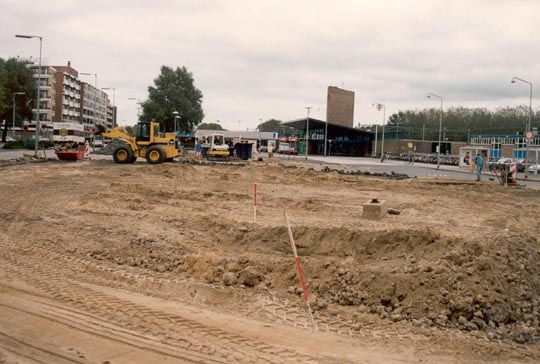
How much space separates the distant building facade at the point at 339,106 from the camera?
108225 millimetres

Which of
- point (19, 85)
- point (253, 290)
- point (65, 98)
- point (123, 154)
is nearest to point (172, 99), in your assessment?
point (19, 85)

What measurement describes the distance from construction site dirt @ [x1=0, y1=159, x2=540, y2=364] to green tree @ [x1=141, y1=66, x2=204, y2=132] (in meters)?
84.6

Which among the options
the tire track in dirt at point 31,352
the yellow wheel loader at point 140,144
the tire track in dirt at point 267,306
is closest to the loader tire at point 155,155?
the yellow wheel loader at point 140,144

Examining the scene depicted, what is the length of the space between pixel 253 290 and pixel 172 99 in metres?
92.7

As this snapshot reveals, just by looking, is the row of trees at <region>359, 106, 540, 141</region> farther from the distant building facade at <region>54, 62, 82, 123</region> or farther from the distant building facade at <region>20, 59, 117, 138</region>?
the distant building facade at <region>54, 62, 82, 123</region>

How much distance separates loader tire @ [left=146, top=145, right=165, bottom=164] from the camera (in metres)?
33.8

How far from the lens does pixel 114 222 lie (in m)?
12.4

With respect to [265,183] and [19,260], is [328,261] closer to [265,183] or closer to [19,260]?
[19,260]

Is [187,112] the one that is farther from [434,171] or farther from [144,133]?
[144,133]

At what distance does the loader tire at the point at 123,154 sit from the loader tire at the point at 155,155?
1.47m

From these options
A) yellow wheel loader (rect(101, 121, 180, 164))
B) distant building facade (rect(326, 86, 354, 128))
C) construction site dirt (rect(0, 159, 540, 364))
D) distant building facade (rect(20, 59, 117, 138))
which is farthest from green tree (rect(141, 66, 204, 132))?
construction site dirt (rect(0, 159, 540, 364))

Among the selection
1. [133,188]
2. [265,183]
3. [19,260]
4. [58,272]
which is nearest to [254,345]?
[58,272]

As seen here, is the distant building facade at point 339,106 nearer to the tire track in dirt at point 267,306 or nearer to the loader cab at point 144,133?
the loader cab at point 144,133

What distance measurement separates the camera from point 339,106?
111 meters
